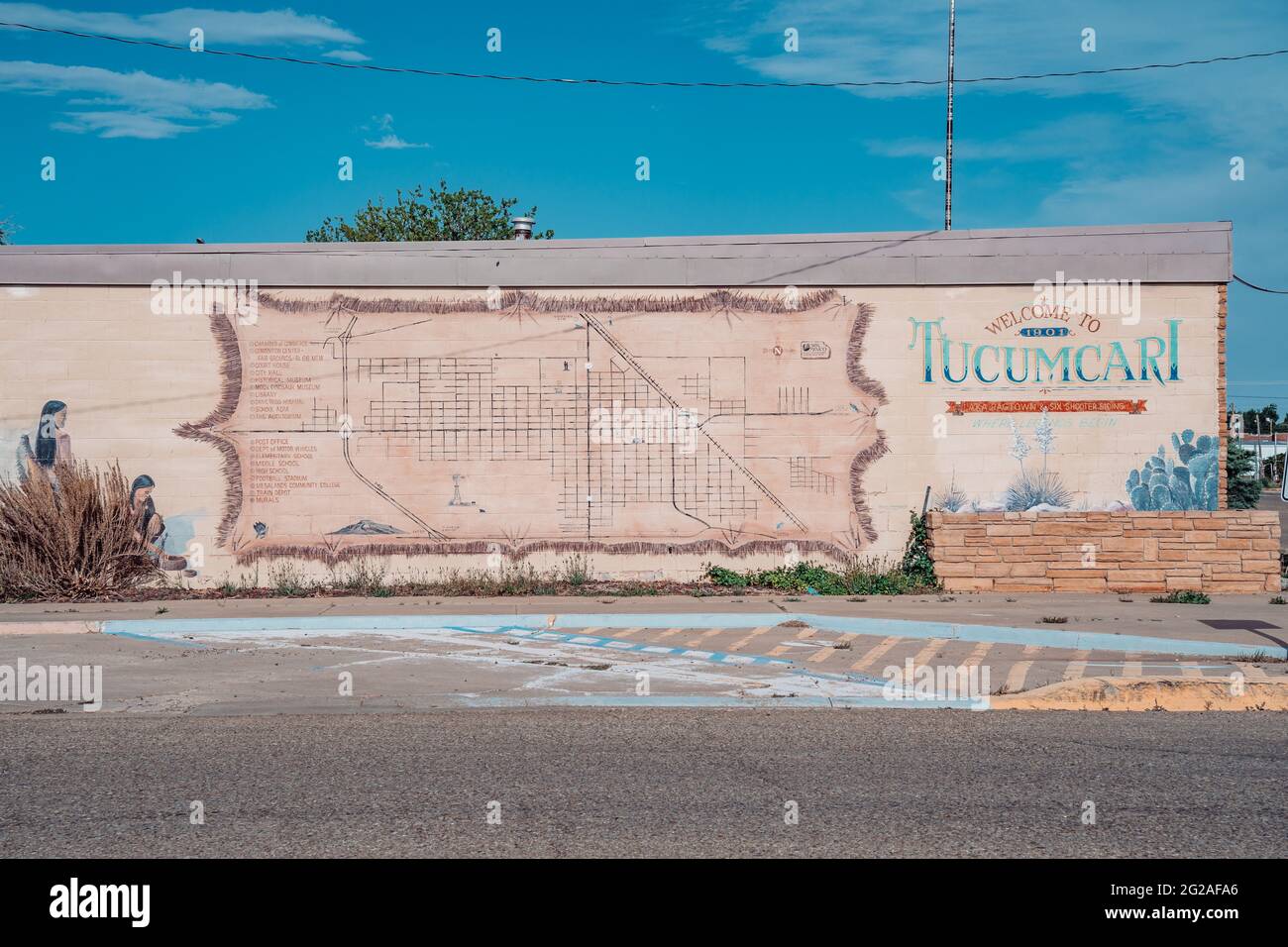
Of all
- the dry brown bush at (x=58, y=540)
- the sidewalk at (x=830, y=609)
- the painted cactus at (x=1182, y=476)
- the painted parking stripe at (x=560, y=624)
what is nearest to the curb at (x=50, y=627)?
the sidewalk at (x=830, y=609)

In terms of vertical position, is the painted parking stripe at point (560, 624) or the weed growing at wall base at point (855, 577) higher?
the weed growing at wall base at point (855, 577)

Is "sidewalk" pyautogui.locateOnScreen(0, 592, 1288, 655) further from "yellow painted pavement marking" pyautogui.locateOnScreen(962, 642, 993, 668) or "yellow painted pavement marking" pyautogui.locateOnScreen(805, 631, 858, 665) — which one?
"yellow painted pavement marking" pyautogui.locateOnScreen(805, 631, 858, 665)

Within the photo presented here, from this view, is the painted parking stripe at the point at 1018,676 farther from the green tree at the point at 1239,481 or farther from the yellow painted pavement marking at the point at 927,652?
the green tree at the point at 1239,481

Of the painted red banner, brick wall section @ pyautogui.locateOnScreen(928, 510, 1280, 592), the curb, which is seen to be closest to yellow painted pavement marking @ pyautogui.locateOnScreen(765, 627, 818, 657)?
brick wall section @ pyautogui.locateOnScreen(928, 510, 1280, 592)

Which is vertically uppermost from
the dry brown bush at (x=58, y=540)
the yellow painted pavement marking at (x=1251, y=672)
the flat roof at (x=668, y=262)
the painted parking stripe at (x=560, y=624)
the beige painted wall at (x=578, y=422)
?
Answer: the flat roof at (x=668, y=262)

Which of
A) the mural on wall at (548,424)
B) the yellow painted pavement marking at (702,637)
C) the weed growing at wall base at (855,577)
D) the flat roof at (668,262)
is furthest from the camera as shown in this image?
the mural on wall at (548,424)

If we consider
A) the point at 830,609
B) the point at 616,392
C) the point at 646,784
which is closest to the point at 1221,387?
the point at 830,609

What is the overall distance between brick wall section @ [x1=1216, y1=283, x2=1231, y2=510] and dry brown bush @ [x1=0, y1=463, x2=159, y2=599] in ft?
47.8

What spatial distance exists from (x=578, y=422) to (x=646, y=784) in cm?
920

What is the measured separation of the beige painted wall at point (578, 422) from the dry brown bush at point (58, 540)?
2.72 ft

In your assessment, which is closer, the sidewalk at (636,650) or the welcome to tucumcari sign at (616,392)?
the sidewalk at (636,650)

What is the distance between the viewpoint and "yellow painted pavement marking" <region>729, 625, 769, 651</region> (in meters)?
11.5

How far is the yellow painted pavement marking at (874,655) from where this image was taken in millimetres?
10312

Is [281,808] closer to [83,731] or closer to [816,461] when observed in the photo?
[83,731]
